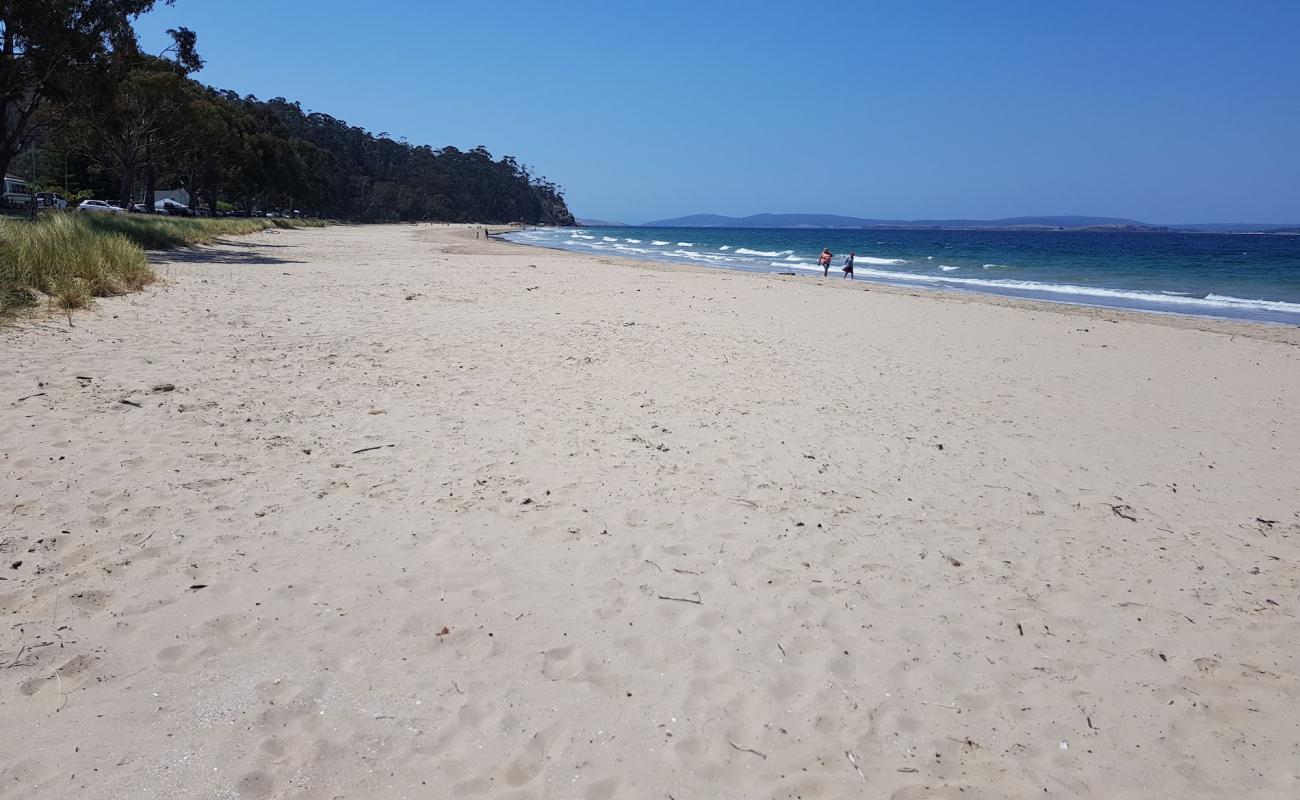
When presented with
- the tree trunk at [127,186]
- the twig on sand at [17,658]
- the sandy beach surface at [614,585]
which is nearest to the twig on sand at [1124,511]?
the sandy beach surface at [614,585]

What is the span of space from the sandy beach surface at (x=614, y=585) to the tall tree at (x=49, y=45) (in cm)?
1807

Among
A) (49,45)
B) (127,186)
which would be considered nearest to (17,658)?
(49,45)

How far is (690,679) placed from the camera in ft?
9.70

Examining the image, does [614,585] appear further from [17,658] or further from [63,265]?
[63,265]

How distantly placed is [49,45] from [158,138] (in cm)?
2348

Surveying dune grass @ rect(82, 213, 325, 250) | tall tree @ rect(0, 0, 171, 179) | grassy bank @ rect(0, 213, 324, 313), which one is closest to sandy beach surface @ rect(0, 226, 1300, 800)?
grassy bank @ rect(0, 213, 324, 313)

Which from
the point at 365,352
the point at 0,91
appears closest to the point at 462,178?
the point at 0,91

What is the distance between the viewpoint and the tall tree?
1945 centimetres

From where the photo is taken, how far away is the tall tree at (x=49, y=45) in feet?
63.8

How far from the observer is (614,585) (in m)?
3.61

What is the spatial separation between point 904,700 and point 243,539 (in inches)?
127

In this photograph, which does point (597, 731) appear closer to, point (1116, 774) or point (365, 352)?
point (1116, 774)

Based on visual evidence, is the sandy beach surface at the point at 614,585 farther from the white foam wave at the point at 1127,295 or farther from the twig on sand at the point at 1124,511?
the white foam wave at the point at 1127,295

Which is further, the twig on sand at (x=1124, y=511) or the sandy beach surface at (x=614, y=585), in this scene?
the twig on sand at (x=1124, y=511)
